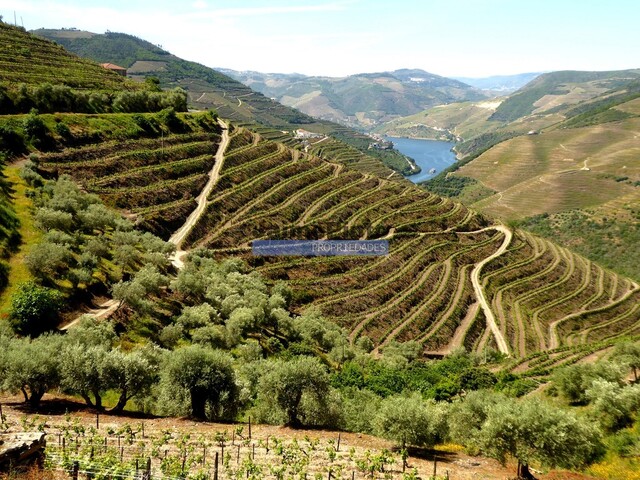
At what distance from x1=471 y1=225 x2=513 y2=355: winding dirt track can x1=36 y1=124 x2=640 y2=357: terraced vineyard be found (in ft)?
2.92

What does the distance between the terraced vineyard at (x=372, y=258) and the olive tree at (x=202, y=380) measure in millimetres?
49628

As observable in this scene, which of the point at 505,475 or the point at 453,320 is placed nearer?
the point at 505,475

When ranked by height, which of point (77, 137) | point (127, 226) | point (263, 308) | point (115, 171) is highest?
point (77, 137)

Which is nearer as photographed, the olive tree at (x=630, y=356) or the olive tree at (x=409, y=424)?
the olive tree at (x=409, y=424)

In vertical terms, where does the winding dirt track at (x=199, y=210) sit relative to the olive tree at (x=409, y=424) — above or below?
above

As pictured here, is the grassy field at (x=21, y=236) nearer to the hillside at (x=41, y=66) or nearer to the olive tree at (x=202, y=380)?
the olive tree at (x=202, y=380)

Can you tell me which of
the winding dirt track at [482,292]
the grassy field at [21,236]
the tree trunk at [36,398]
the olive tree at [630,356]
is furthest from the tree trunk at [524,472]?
the winding dirt track at [482,292]

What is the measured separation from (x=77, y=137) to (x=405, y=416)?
10009 cm

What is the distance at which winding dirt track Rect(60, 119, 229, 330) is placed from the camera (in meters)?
52.3

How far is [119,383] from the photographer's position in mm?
31797

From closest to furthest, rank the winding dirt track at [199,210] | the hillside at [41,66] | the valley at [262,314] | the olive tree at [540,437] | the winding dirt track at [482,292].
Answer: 1. the olive tree at [540,437]
2. the valley at [262,314]
3. the winding dirt track at [199,210]
4. the winding dirt track at [482,292]
5. the hillside at [41,66]

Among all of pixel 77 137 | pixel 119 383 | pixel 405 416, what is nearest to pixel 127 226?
pixel 77 137

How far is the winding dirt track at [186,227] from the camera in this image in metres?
52.3

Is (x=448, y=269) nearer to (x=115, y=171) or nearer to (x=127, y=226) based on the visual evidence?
(x=127, y=226)
